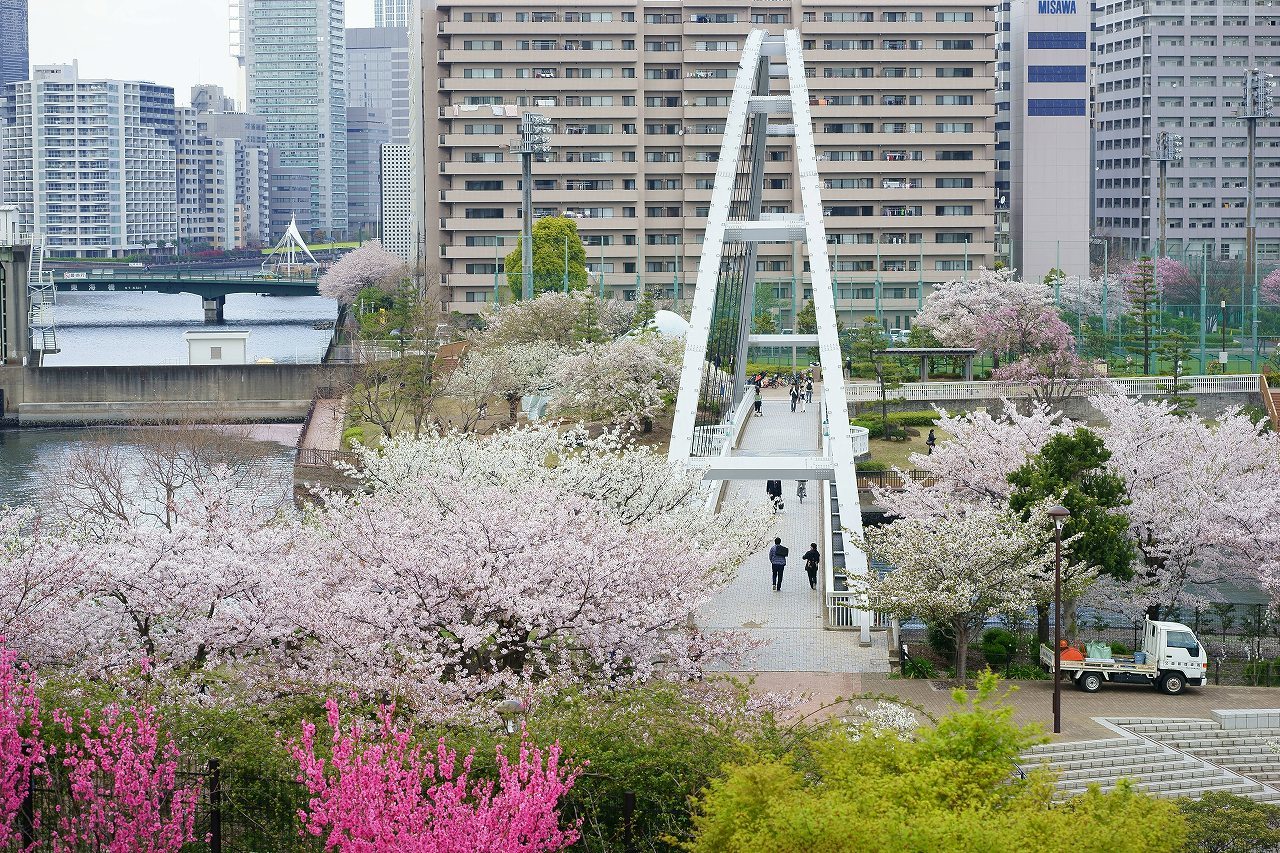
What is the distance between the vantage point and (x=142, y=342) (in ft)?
320

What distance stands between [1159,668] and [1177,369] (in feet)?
102

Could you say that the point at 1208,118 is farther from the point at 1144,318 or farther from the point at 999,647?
the point at 999,647

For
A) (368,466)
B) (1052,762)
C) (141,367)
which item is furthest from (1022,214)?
(1052,762)

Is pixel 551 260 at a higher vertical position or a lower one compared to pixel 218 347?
higher

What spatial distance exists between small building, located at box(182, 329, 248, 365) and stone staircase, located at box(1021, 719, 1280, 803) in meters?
54.0

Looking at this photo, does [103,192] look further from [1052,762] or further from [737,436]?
[1052,762]

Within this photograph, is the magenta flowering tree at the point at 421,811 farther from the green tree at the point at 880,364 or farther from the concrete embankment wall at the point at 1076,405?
the concrete embankment wall at the point at 1076,405

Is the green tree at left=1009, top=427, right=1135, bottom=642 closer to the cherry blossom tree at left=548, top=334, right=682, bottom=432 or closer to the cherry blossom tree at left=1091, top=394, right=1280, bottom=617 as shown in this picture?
the cherry blossom tree at left=1091, top=394, right=1280, bottom=617

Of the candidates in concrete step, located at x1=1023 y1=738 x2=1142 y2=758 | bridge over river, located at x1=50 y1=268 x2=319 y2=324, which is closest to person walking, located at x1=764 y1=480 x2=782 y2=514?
concrete step, located at x1=1023 y1=738 x2=1142 y2=758

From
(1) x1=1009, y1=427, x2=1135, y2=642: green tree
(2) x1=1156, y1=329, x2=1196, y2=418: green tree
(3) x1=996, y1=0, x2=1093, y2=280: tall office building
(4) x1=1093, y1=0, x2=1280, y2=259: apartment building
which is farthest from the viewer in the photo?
(4) x1=1093, y1=0, x2=1280, y2=259: apartment building

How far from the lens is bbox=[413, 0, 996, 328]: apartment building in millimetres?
87812

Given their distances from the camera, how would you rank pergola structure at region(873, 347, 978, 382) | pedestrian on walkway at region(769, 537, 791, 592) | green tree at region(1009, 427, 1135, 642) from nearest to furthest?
green tree at region(1009, 427, 1135, 642) < pedestrian on walkway at region(769, 537, 791, 592) < pergola structure at region(873, 347, 978, 382)

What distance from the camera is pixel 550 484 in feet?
79.7

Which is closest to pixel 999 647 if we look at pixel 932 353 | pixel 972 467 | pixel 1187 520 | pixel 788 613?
pixel 788 613
